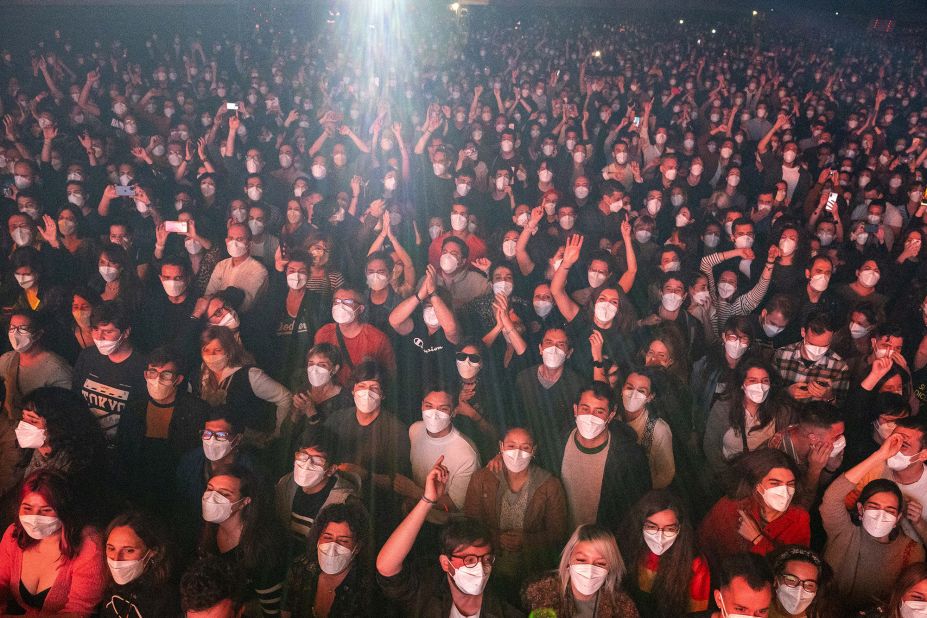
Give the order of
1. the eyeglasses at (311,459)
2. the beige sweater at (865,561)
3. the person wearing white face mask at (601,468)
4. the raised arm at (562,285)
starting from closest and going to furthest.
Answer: the beige sweater at (865,561)
the eyeglasses at (311,459)
the person wearing white face mask at (601,468)
the raised arm at (562,285)

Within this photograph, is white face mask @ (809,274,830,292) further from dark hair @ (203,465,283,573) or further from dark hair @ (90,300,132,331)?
dark hair @ (90,300,132,331)

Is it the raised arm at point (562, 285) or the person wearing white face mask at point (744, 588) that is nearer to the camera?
the person wearing white face mask at point (744, 588)

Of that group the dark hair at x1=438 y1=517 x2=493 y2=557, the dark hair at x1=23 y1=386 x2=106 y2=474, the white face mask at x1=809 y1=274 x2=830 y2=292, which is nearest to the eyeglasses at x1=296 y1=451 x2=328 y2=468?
the dark hair at x1=438 y1=517 x2=493 y2=557

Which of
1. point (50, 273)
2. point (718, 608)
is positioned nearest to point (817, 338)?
point (718, 608)

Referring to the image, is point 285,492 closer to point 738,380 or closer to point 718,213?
point 738,380

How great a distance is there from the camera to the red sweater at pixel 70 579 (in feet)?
9.96

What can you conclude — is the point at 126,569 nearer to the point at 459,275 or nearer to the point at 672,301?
the point at 459,275

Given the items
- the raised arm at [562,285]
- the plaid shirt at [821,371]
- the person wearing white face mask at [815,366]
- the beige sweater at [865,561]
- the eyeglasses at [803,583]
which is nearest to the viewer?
the eyeglasses at [803,583]

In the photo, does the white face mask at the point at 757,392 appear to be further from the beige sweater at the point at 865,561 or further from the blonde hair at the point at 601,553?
the blonde hair at the point at 601,553

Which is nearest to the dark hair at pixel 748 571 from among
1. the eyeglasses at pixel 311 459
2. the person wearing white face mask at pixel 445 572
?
the person wearing white face mask at pixel 445 572

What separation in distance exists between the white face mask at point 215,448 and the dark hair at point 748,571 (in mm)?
2974

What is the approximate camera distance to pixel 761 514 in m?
3.40

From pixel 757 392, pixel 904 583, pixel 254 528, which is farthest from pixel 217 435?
pixel 904 583

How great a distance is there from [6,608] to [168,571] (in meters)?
0.88
